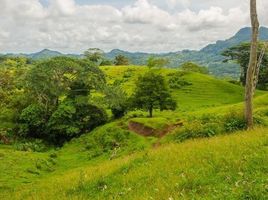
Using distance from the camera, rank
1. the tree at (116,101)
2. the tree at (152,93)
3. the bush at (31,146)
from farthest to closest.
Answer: the tree at (116,101), the tree at (152,93), the bush at (31,146)

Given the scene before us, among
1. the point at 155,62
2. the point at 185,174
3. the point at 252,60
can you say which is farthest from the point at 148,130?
the point at 155,62

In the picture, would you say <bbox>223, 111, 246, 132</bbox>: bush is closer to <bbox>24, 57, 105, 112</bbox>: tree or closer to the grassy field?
the grassy field

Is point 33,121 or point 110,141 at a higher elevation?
point 33,121

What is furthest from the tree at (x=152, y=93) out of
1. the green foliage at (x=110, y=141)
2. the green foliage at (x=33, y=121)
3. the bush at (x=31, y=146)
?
the green foliage at (x=33, y=121)

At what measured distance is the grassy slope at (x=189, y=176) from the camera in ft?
37.2

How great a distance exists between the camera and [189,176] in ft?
43.4

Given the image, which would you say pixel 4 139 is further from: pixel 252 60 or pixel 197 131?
pixel 252 60

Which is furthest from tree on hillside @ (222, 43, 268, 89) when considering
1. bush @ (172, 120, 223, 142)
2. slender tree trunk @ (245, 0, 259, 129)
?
slender tree trunk @ (245, 0, 259, 129)

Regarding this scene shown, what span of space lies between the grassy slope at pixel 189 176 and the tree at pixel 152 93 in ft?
108

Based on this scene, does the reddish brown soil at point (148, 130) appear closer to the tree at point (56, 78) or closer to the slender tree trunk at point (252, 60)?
→ the tree at point (56, 78)

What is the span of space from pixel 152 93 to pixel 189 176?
39.1m

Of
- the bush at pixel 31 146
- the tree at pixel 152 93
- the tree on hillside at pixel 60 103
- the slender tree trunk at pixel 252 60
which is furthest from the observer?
the tree on hillside at pixel 60 103

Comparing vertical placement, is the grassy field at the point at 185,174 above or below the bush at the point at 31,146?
above

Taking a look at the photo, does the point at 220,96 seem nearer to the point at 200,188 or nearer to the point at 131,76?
the point at 131,76
